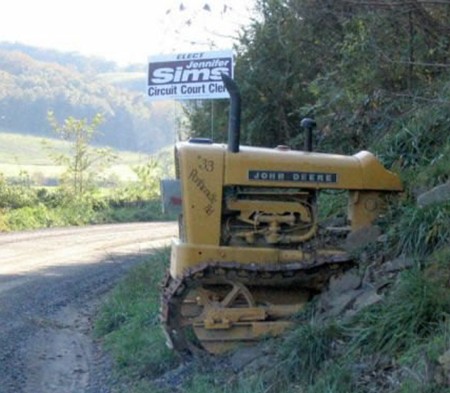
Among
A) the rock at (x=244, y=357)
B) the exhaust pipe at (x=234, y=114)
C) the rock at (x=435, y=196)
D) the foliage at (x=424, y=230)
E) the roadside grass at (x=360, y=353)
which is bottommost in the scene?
the rock at (x=244, y=357)

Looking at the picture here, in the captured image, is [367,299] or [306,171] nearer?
[367,299]

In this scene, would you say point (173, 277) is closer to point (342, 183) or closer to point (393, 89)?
point (342, 183)

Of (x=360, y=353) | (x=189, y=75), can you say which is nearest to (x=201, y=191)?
(x=360, y=353)

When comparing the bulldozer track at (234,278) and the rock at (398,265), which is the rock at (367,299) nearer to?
the rock at (398,265)

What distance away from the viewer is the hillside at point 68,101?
45062mm

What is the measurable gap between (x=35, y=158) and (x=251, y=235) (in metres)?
36.3

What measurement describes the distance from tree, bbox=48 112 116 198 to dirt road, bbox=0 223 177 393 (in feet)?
24.2

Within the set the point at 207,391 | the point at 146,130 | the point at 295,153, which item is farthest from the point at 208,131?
the point at 146,130

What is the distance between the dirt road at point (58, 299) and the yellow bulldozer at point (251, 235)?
3.80 feet

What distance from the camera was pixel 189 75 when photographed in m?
14.7

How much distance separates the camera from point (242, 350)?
7.52m

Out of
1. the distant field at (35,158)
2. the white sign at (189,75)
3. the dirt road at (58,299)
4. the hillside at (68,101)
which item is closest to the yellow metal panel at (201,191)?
the dirt road at (58,299)

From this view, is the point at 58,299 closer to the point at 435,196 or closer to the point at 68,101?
the point at 435,196

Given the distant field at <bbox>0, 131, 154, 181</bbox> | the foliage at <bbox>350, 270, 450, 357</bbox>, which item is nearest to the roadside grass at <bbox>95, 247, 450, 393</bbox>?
the foliage at <bbox>350, 270, 450, 357</bbox>
